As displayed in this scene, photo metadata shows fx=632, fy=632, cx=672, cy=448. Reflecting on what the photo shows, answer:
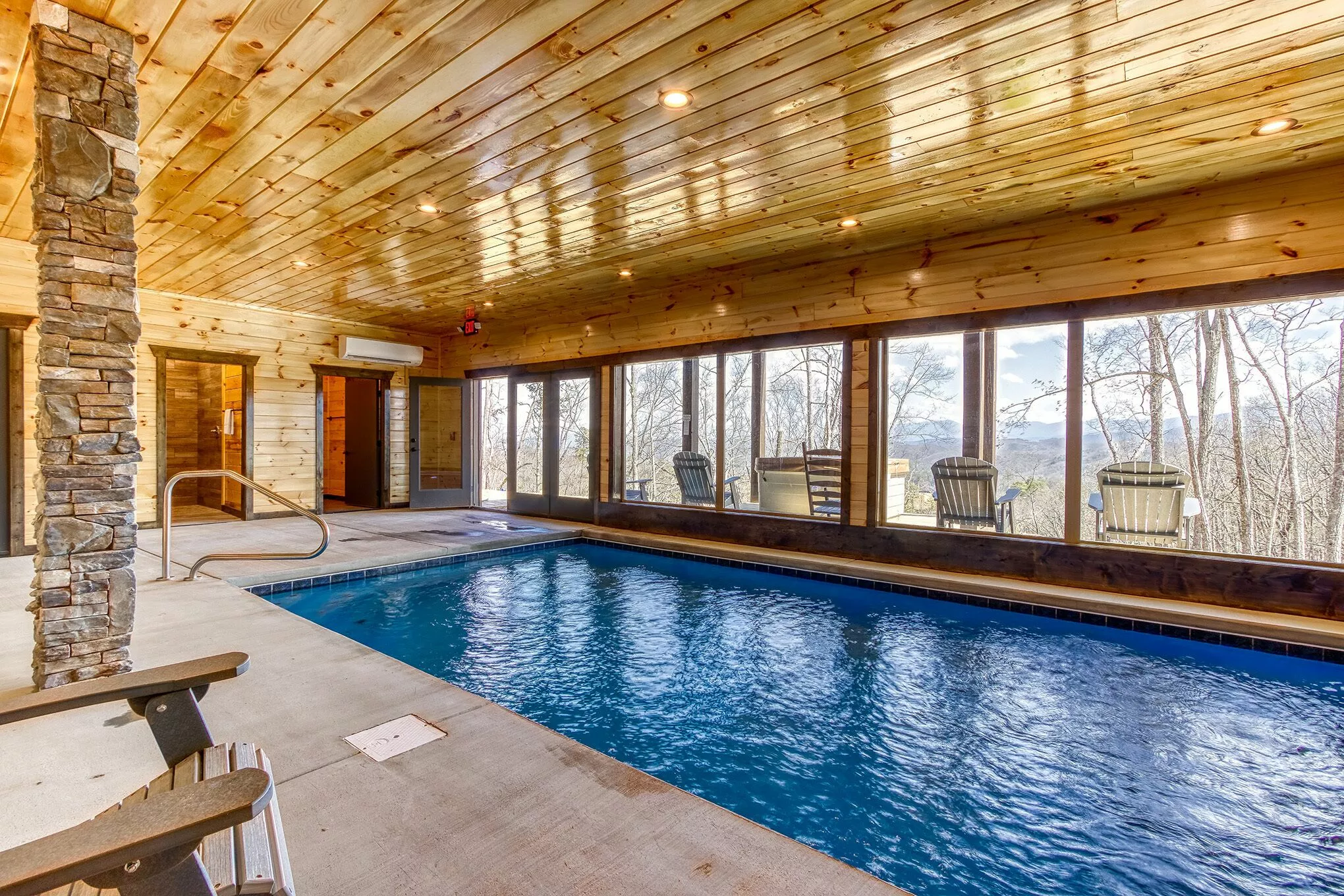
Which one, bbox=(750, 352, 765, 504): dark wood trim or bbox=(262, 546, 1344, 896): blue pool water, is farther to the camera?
bbox=(750, 352, 765, 504): dark wood trim

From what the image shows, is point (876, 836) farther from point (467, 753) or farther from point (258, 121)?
point (258, 121)

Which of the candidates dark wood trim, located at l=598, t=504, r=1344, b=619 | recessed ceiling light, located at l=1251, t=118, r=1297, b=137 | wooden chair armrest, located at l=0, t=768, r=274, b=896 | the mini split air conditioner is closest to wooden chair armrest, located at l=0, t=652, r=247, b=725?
wooden chair armrest, located at l=0, t=768, r=274, b=896

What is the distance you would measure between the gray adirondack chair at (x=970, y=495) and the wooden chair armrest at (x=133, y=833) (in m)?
5.33

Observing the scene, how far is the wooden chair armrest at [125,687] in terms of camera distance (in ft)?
3.53

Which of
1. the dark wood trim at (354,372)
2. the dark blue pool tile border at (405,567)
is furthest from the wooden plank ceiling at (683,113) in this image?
the dark wood trim at (354,372)

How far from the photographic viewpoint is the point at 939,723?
9.22 feet

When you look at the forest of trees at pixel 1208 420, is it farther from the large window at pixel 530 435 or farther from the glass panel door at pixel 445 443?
the glass panel door at pixel 445 443

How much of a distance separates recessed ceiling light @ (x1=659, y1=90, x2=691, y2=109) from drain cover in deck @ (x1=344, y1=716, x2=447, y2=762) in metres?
2.79

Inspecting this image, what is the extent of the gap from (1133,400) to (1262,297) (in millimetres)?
2298

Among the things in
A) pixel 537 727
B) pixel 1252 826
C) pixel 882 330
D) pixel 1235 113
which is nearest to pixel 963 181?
pixel 1235 113

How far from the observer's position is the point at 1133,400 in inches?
237

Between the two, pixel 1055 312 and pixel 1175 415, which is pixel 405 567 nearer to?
pixel 1055 312

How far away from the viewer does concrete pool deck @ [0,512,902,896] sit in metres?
1.45

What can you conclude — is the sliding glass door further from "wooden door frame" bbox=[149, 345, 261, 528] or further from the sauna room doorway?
the sauna room doorway
